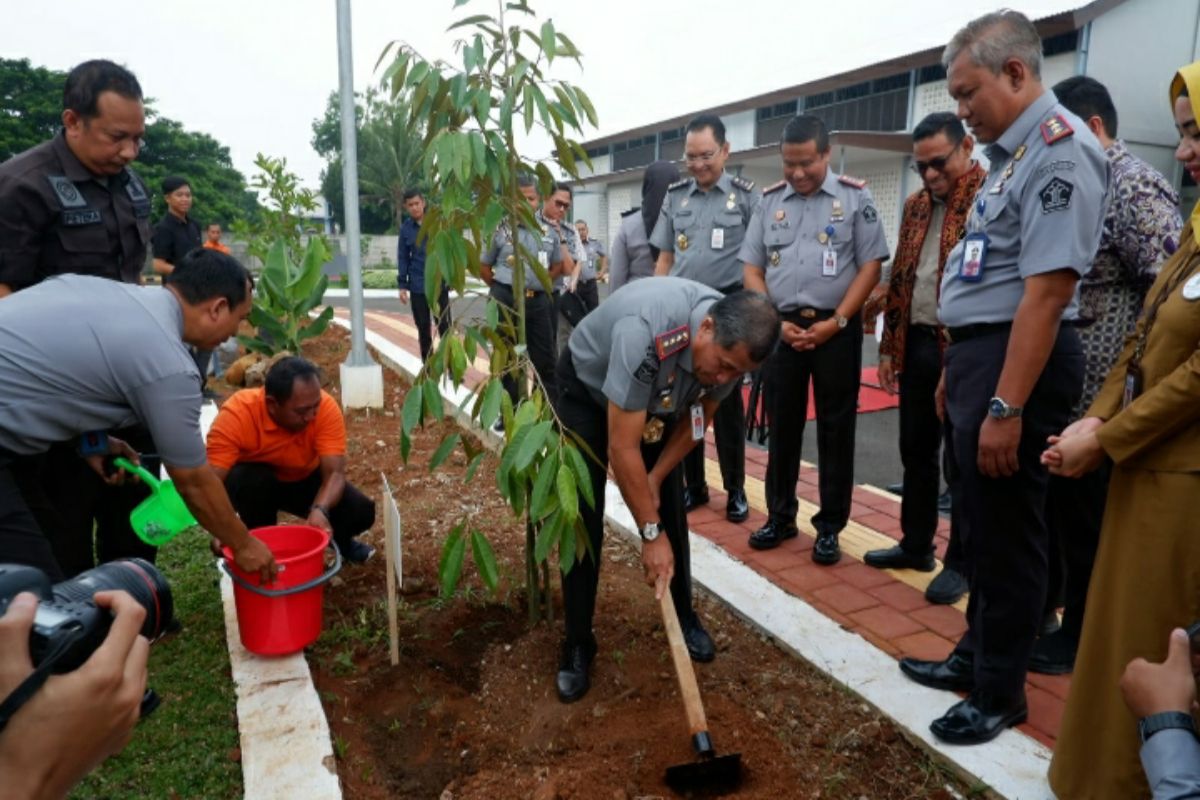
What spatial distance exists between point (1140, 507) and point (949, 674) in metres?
0.99

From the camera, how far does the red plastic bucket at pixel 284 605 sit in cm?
262

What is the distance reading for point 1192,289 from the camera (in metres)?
1.60

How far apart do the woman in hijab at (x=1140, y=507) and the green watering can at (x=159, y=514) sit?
2.71 metres

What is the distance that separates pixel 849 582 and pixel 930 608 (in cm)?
33

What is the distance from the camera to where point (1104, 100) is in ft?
9.72

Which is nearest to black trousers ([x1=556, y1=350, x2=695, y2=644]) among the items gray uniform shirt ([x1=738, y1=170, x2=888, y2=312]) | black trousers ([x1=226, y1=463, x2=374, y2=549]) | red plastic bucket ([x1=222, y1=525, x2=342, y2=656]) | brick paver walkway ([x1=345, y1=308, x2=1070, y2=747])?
red plastic bucket ([x1=222, y1=525, x2=342, y2=656])

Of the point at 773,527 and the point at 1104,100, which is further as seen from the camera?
the point at 773,527

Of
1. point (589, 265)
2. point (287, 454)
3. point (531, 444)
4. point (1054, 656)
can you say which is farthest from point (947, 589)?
point (589, 265)

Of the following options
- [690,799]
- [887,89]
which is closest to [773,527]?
[690,799]

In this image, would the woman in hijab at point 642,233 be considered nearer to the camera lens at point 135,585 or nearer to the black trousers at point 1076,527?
the black trousers at point 1076,527

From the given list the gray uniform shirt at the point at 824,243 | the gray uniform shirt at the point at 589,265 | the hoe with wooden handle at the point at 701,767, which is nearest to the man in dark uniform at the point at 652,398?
the hoe with wooden handle at the point at 701,767

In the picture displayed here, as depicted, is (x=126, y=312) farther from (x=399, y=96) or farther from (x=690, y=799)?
→ (x=690, y=799)

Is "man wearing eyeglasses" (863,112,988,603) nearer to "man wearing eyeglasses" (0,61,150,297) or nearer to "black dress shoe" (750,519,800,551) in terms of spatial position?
"black dress shoe" (750,519,800,551)

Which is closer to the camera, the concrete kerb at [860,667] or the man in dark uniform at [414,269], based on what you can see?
the concrete kerb at [860,667]
